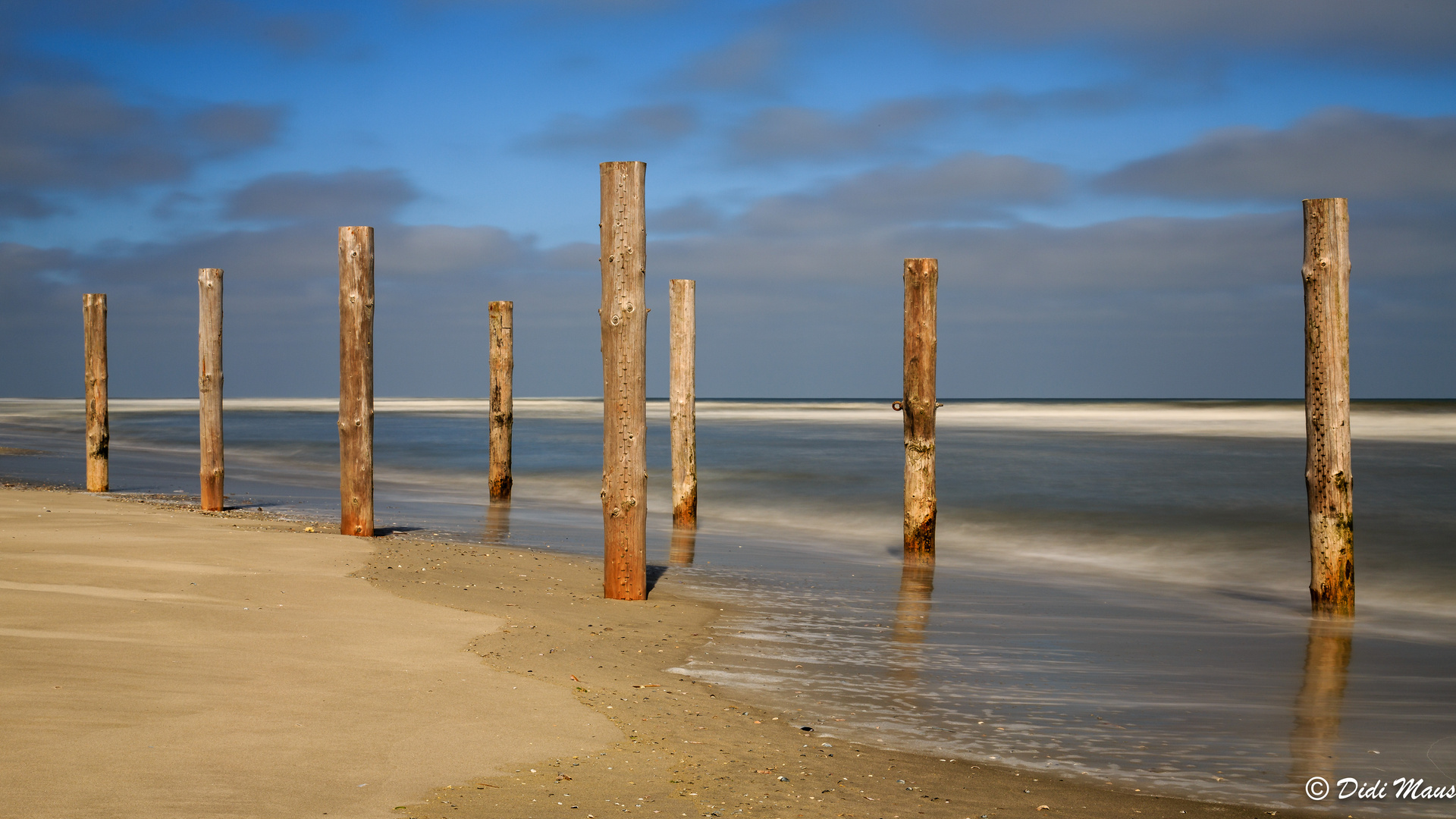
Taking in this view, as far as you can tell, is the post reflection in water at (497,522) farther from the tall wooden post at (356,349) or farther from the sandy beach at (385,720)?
the sandy beach at (385,720)

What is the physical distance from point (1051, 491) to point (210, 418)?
47.0 ft

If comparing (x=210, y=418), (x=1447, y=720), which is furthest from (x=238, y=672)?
(x=210, y=418)

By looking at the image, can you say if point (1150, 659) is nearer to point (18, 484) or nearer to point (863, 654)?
point (863, 654)

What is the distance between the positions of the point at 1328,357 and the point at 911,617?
3.74 m

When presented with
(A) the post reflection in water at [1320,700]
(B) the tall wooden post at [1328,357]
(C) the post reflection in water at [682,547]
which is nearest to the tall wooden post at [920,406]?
(C) the post reflection in water at [682,547]

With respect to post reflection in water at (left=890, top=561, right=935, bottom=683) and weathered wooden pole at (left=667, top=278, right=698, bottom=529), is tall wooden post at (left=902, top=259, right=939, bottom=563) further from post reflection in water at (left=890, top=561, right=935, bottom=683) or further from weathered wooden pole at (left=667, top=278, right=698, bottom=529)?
weathered wooden pole at (left=667, top=278, right=698, bottom=529)

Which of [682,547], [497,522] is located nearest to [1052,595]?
[682,547]

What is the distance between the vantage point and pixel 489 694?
4484 mm

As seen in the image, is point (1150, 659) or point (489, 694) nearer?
point (489, 694)

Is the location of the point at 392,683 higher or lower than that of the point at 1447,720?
higher

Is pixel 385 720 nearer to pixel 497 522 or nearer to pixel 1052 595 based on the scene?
pixel 1052 595

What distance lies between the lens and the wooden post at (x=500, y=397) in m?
16.8

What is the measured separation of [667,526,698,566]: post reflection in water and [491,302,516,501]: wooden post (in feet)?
14.2

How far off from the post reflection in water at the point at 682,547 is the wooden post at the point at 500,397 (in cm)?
432
